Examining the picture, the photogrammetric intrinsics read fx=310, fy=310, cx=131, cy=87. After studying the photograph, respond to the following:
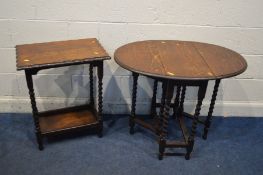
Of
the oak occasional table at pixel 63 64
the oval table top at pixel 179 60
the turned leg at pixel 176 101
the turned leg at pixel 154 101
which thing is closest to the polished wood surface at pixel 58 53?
the oak occasional table at pixel 63 64

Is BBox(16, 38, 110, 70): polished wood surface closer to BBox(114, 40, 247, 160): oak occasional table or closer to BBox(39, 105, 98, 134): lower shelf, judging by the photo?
BBox(114, 40, 247, 160): oak occasional table

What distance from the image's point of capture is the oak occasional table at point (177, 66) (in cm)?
182

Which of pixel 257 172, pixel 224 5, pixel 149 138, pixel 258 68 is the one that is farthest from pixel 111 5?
pixel 257 172

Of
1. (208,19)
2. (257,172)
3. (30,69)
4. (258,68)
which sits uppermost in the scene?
(208,19)

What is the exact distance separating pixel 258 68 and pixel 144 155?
123 cm

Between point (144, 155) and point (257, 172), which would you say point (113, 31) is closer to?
point (144, 155)

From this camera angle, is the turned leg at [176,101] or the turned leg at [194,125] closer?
the turned leg at [194,125]

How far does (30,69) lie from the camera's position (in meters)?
1.92

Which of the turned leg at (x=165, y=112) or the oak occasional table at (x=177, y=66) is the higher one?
the oak occasional table at (x=177, y=66)

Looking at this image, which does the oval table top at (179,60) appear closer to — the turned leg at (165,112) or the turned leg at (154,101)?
the turned leg at (165,112)

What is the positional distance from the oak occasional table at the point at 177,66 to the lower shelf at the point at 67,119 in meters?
0.35

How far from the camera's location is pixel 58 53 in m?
2.05

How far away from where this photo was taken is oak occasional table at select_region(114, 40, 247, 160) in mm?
1820

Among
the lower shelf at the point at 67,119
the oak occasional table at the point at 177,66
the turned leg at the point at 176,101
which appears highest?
the oak occasional table at the point at 177,66
